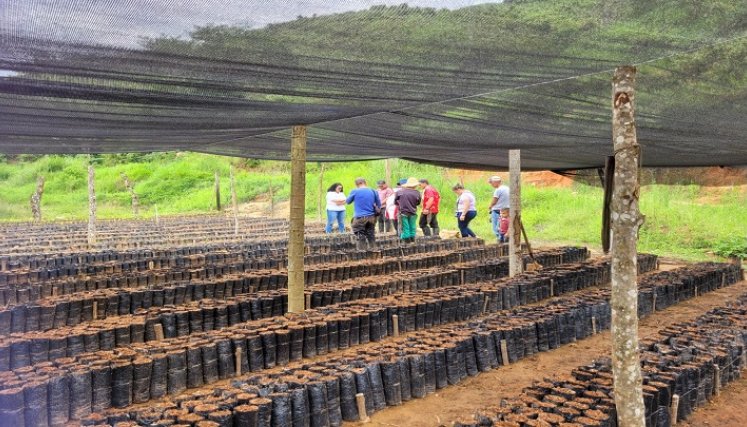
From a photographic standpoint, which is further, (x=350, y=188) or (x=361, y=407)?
(x=350, y=188)

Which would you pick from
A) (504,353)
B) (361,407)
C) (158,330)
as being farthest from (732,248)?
(158,330)

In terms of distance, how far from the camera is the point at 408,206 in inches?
489

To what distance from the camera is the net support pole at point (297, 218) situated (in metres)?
5.98

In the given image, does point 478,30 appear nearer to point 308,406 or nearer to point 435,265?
point 308,406

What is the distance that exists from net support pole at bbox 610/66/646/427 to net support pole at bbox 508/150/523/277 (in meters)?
4.66

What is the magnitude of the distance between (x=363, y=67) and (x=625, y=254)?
5.47 feet

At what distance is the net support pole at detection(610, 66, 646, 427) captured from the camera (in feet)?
10.8

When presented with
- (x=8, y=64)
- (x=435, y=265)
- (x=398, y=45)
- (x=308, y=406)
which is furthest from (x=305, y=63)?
(x=435, y=265)

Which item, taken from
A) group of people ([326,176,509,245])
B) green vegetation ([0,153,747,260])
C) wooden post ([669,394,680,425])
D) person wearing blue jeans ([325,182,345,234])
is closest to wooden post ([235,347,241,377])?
wooden post ([669,394,680,425])

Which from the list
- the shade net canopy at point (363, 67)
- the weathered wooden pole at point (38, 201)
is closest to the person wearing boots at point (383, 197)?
the shade net canopy at point (363, 67)

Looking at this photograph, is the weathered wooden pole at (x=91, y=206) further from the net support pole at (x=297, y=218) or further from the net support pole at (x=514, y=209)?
the net support pole at (x=514, y=209)

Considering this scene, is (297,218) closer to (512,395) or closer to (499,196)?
(512,395)

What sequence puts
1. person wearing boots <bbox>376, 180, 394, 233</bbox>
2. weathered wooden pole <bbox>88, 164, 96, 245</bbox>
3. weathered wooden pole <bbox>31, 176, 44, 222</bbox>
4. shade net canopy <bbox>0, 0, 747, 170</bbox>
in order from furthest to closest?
weathered wooden pole <bbox>31, 176, 44, 222</bbox> → person wearing boots <bbox>376, 180, 394, 233</bbox> → weathered wooden pole <bbox>88, 164, 96, 245</bbox> → shade net canopy <bbox>0, 0, 747, 170</bbox>

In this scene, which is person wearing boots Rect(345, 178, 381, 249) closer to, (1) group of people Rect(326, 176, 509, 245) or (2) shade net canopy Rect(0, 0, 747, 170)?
(1) group of people Rect(326, 176, 509, 245)
